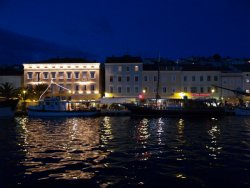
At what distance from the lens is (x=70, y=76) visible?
85.9 meters

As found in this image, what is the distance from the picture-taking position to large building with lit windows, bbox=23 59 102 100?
85750 mm

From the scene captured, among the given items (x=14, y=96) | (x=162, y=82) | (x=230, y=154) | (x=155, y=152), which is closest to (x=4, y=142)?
(x=155, y=152)

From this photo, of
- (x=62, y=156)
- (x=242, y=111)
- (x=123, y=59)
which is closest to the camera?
(x=62, y=156)

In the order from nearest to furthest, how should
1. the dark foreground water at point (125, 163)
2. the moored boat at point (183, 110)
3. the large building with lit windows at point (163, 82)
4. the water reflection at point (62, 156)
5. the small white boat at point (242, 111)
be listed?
the dark foreground water at point (125, 163)
the water reflection at point (62, 156)
the moored boat at point (183, 110)
the small white boat at point (242, 111)
the large building with lit windows at point (163, 82)

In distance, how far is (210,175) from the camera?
52.5 feet

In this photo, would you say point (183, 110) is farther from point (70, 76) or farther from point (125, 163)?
point (125, 163)

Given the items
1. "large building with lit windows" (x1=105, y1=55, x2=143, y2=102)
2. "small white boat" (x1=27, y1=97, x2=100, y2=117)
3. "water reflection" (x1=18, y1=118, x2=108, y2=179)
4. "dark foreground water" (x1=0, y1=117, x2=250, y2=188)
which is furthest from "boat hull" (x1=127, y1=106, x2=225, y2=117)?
"dark foreground water" (x1=0, y1=117, x2=250, y2=188)

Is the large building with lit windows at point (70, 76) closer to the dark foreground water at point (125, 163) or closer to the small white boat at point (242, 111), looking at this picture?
the small white boat at point (242, 111)

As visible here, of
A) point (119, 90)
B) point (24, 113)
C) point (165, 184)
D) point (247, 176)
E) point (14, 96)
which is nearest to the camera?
point (165, 184)

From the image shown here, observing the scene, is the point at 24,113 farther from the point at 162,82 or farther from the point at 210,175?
the point at 210,175

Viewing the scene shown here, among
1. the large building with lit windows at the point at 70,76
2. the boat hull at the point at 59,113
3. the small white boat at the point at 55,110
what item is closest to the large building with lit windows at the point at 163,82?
the large building with lit windows at the point at 70,76

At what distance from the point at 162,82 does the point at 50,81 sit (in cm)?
2381

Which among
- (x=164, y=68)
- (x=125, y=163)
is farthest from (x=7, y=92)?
(x=125, y=163)

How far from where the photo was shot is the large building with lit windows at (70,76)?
85750mm
